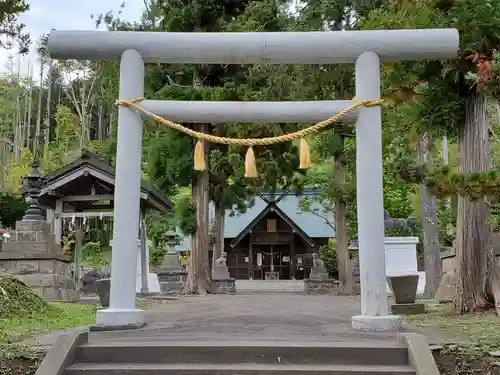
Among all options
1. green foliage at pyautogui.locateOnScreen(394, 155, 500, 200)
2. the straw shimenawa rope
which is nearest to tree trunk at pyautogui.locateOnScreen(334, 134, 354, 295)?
the straw shimenawa rope

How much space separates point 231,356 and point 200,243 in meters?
12.0

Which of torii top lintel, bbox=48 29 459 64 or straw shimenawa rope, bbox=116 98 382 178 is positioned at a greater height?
torii top lintel, bbox=48 29 459 64

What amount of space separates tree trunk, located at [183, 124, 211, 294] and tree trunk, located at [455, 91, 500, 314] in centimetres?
924

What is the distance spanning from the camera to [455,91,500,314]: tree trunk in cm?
794

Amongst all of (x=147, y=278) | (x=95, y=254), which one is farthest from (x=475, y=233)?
(x=95, y=254)

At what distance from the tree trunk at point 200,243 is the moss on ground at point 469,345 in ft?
31.3

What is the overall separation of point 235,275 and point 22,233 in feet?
67.0

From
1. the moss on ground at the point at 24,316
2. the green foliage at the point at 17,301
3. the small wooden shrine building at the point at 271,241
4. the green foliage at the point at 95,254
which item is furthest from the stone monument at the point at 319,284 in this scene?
the green foliage at the point at 95,254

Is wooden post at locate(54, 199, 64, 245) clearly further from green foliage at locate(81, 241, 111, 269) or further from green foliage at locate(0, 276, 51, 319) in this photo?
green foliage at locate(81, 241, 111, 269)

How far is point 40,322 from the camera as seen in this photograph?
7.38m

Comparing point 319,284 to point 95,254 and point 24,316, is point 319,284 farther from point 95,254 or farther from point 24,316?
point 95,254

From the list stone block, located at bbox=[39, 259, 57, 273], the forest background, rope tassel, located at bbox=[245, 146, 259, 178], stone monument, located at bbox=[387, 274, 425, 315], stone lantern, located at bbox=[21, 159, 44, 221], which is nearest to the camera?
rope tassel, located at bbox=[245, 146, 259, 178]

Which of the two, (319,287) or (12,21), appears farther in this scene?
(319,287)

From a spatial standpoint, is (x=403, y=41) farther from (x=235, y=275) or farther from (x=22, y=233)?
(x=235, y=275)
